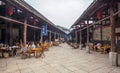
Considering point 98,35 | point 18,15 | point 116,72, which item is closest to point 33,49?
point 18,15

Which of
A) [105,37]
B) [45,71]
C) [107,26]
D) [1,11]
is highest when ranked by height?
[1,11]

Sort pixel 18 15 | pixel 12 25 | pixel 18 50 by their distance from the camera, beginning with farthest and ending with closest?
pixel 12 25, pixel 18 15, pixel 18 50

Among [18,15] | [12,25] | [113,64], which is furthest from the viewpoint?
[12,25]

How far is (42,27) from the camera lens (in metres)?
18.5

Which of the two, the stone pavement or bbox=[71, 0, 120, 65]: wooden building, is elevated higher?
bbox=[71, 0, 120, 65]: wooden building

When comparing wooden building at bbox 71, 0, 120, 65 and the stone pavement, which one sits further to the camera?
wooden building at bbox 71, 0, 120, 65

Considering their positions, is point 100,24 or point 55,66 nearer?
point 55,66

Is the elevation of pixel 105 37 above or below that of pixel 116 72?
above

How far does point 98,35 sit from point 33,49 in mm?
9681

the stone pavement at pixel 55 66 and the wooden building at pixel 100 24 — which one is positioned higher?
the wooden building at pixel 100 24

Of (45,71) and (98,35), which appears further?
(98,35)

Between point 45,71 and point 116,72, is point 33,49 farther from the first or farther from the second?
point 116,72

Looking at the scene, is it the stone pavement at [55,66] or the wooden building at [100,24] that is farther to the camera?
the wooden building at [100,24]

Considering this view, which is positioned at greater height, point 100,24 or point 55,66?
point 100,24
